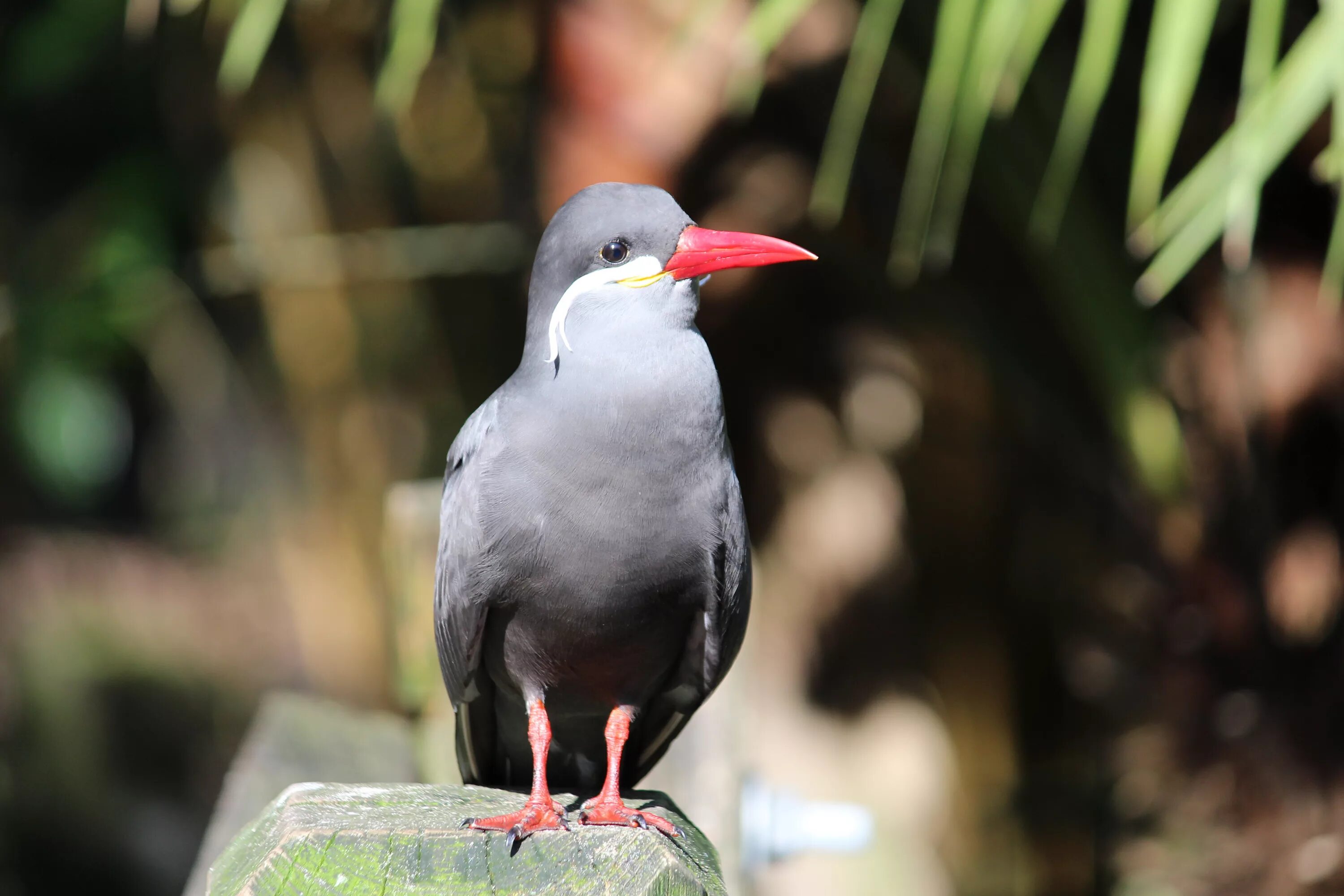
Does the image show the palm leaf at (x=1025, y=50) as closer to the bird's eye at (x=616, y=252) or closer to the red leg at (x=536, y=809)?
the bird's eye at (x=616, y=252)

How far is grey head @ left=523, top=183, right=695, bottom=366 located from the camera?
2.06m

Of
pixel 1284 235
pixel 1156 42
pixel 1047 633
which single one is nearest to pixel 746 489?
pixel 1047 633

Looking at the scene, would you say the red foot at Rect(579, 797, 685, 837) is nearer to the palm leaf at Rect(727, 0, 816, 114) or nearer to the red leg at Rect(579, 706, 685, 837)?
the red leg at Rect(579, 706, 685, 837)

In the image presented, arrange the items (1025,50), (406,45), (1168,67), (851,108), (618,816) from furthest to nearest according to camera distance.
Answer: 1. (851,108)
2. (406,45)
3. (1025,50)
4. (1168,67)
5. (618,816)

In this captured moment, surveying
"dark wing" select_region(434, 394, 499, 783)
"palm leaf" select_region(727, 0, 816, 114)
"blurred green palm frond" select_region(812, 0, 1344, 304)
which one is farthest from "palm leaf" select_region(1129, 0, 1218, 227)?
"dark wing" select_region(434, 394, 499, 783)

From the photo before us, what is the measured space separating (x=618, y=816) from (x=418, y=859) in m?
0.64

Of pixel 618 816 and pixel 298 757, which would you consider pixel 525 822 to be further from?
pixel 298 757

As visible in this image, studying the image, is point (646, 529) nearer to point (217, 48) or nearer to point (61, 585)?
point (217, 48)

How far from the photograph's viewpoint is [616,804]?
1.92 m

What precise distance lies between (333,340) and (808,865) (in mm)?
2595

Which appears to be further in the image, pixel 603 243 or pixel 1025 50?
pixel 1025 50

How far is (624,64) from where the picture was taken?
3797 millimetres

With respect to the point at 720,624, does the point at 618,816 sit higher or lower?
lower

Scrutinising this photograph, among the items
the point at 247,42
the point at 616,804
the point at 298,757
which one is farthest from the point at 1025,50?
the point at 247,42
